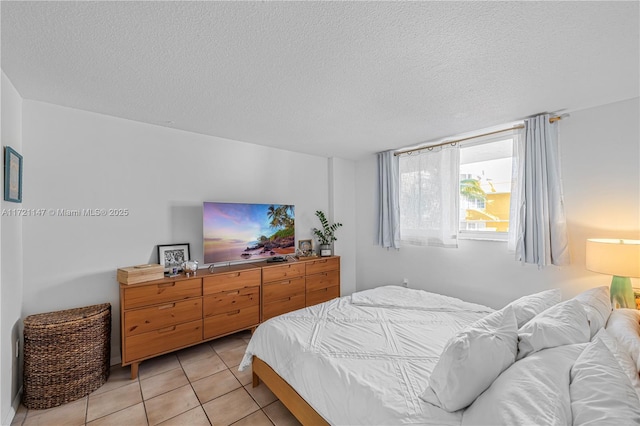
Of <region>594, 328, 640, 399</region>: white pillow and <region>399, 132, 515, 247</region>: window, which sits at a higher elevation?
<region>399, 132, 515, 247</region>: window

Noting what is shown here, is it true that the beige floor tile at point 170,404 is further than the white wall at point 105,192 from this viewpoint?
No

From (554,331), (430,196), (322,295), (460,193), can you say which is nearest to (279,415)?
(554,331)

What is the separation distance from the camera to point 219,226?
3.08 m

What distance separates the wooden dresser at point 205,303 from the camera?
238 centimetres

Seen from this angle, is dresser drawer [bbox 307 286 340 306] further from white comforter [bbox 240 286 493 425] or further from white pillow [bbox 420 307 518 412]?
white pillow [bbox 420 307 518 412]

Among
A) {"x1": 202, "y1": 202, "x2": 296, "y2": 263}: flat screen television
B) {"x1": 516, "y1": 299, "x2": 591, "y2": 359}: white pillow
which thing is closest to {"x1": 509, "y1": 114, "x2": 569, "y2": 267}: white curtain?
{"x1": 516, "y1": 299, "x2": 591, "y2": 359}: white pillow

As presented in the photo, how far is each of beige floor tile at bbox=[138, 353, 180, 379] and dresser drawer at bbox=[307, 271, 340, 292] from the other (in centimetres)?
172

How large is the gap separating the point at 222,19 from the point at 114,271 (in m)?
2.50

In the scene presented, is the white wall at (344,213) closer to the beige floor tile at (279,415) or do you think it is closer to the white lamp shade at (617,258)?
the beige floor tile at (279,415)

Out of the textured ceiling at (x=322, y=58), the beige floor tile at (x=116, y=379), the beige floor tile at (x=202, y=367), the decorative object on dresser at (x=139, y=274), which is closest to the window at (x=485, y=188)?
the textured ceiling at (x=322, y=58)

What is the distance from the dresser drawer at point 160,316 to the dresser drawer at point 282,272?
2.57 ft

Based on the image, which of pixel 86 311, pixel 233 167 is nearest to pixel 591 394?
pixel 86 311

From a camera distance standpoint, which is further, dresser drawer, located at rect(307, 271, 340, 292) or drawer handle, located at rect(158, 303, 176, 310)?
dresser drawer, located at rect(307, 271, 340, 292)

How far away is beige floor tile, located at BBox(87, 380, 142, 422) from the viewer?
1.95 metres
